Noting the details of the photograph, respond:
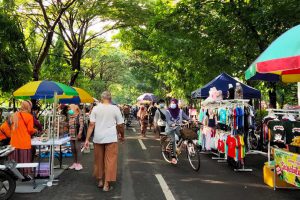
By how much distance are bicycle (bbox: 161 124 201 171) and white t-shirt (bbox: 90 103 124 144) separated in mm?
2972

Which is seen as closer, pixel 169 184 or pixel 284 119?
pixel 169 184

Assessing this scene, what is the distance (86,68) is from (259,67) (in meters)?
54.2

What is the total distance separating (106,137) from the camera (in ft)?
26.7

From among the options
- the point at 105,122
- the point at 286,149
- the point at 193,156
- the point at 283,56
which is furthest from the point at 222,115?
the point at 283,56

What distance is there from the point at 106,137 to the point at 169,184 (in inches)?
69.6

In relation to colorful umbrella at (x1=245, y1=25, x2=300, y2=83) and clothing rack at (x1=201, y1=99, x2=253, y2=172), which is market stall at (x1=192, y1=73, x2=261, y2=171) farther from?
colorful umbrella at (x1=245, y1=25, x2=300, y2=83)

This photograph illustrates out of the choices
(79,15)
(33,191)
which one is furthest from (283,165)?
(79,15)

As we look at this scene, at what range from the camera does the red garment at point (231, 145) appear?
1038 centimetres

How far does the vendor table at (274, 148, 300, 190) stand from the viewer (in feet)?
23.3

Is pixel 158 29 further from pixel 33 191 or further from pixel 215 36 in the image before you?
pixel 33 191

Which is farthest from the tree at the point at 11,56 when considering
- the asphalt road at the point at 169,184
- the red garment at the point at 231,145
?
the red garment at the point at 231,145

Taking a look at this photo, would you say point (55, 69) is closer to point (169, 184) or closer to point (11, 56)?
point (11, 56)

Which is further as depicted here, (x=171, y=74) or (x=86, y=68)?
(x=86, y=68)

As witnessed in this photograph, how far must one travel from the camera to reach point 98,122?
820cm
